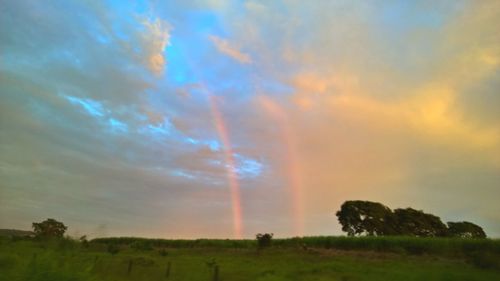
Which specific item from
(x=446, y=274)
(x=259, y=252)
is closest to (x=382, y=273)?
(x=446, y=274)

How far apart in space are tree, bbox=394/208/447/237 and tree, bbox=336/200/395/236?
6.38 ft

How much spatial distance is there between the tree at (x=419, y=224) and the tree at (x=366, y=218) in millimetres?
1946

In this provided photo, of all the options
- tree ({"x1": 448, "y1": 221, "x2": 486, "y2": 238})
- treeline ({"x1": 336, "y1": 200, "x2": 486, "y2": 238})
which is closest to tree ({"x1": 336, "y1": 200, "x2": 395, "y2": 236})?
treeline ({"x1": 336, "y1": 200, "x2": 486, "y2": 238})

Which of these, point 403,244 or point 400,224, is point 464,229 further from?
point 403,244

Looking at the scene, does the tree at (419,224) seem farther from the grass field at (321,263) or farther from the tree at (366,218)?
the grass field at (321,263)

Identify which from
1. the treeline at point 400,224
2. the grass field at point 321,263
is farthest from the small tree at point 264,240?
the treeline at point 400,224

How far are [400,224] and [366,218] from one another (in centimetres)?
633

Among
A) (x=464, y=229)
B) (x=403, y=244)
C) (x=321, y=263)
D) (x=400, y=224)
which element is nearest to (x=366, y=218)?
(x=400, y=224)

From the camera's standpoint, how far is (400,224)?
73062mm

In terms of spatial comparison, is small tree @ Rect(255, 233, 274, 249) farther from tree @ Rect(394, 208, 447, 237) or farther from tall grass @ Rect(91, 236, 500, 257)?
tree @ Rect(394, 208, 447, 237)

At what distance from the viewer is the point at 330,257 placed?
43188 mm

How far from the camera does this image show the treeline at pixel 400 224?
71.2 m

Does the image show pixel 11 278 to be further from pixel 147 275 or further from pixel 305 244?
pixel 305 244

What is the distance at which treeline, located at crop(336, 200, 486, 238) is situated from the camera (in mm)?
71188
